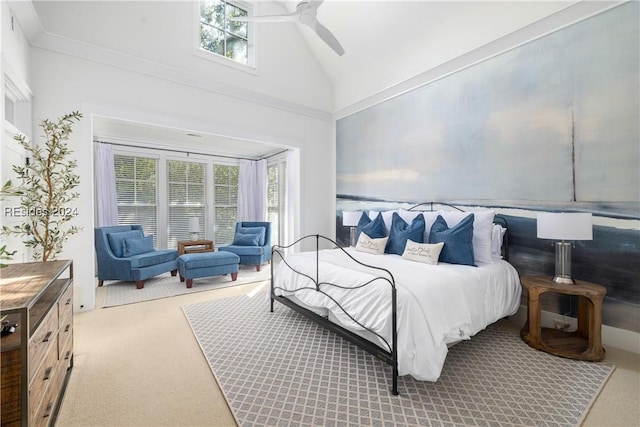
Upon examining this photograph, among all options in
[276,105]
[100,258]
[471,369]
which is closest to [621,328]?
[471,369]

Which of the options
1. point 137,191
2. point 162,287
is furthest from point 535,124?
point 137,191

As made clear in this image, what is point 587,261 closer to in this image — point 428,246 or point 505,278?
point 505,278

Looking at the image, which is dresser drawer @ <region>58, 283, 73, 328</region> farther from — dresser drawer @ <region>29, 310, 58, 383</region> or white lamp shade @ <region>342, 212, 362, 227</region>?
white lamp shade @ <region>342, 212, 362, 227</region>

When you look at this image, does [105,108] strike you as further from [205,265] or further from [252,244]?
[252,244]

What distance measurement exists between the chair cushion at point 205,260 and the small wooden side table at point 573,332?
13.3ft

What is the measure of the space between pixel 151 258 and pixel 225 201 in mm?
2876

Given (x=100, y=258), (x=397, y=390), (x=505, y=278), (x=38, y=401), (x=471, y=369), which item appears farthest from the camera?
(x=100, y=258)

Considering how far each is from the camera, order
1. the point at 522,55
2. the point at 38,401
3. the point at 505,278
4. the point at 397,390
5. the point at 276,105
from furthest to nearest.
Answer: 1. the point at 276,105
2. the point at 522,55
3. the point at 505,278
4. the point at 397,390
5. the point at 38,401

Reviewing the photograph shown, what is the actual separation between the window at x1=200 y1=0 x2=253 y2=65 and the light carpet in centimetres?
373

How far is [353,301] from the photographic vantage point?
88.4 inches

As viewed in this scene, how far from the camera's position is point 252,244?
5840 millimetres

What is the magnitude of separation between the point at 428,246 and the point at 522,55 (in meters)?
2.31

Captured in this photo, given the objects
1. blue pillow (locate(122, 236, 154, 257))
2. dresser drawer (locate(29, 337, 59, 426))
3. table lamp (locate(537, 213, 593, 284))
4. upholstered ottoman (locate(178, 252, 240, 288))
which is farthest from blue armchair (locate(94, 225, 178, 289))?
table lamp (locate(537, 213, 593, 284))

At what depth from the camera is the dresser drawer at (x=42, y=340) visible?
4.16ft
